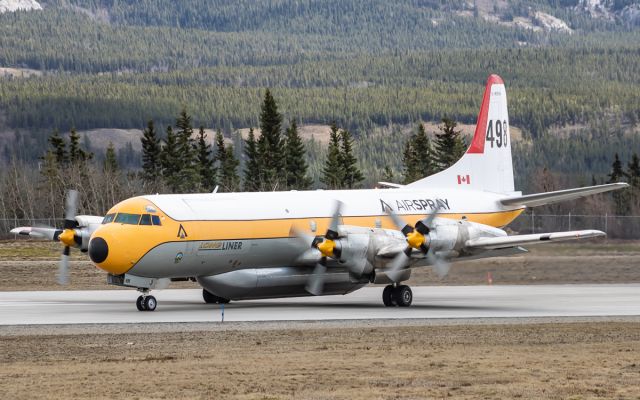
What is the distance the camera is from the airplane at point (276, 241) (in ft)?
125

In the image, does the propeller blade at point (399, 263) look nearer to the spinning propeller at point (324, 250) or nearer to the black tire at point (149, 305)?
the spinning propeller at point (324, 250)

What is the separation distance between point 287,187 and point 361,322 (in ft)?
299

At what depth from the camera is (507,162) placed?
4888 centimetres

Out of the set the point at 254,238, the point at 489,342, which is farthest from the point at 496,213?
the point at 489,342

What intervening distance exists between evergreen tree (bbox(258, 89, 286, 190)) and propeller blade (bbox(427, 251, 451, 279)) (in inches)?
3343

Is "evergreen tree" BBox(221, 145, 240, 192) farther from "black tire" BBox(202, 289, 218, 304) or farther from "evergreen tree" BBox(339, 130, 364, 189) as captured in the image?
"black tire" BBox(202, 289, 218, 304)

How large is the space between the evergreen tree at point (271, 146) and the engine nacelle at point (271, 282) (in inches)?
3239

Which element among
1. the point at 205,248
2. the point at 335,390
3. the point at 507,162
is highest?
the point at 507,162

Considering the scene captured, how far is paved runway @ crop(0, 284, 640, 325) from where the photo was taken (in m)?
36.6

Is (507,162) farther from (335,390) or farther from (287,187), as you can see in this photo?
(287,187)

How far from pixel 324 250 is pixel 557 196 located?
884cm

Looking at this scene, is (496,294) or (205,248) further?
(496,294)

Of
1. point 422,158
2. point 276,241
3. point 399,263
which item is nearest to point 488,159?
point 399,263

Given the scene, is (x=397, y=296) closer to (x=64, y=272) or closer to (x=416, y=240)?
(x=416, y=240)
